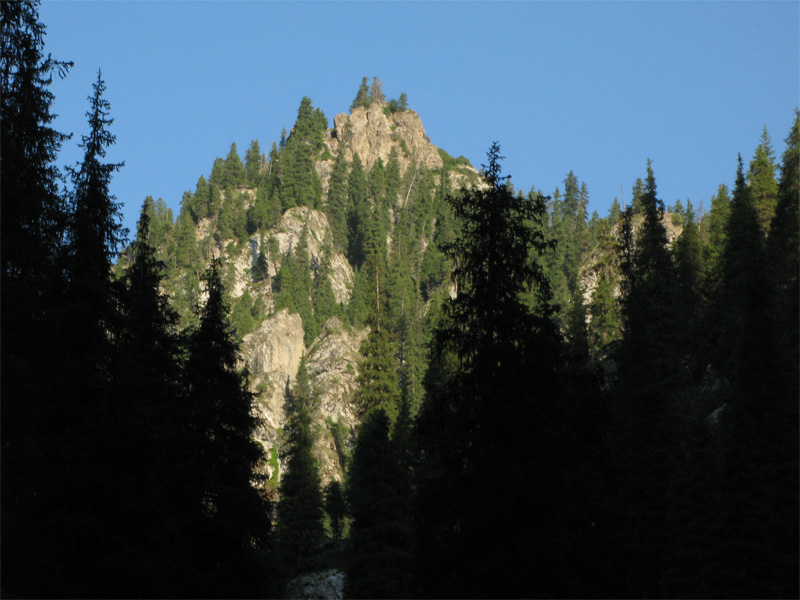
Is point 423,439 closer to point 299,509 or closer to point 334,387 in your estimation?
point 299,509

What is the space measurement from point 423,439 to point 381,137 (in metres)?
165

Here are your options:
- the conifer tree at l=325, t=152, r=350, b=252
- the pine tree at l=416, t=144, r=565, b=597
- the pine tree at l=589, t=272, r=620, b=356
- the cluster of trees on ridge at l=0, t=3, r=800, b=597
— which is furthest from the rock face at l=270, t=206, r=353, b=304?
the pine tree at l=416, t=144, r=565, b=597

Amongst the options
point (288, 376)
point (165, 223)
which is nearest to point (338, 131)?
point (165, 223)

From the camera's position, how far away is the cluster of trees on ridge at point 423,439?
16.7 metres

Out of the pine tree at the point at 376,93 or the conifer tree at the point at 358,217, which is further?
the pine tree at the point at 376,93

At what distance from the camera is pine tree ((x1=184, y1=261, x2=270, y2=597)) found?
77.2 ft

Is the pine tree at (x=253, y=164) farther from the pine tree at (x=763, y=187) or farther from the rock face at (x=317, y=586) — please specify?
the rock face at (x=317, y=586)

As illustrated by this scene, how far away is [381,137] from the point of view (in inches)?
7032

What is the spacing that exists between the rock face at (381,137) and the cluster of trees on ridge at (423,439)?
13780 centimetres

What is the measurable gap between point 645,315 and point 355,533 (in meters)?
15.6

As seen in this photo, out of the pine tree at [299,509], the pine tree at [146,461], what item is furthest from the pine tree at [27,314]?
the pine tree at [299,509]

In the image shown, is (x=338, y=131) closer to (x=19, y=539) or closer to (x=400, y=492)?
(x=400, y=492)

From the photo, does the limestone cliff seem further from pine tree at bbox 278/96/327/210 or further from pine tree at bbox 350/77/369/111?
pine tree at bbox 350/77/369/111

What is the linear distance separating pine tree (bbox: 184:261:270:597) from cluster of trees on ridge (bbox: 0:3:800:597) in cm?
7
